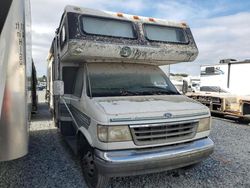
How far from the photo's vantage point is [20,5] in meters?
3.20

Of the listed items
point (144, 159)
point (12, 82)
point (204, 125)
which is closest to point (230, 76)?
point (204, 125)

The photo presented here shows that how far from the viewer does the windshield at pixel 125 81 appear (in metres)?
4.49

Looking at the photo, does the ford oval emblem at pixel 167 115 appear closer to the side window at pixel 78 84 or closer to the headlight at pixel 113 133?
the headlight at pixel 113 133

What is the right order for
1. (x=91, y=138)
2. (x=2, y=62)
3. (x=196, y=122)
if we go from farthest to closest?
(x=196, y=122) → (x=91, y=138) → (x=2, y=62)

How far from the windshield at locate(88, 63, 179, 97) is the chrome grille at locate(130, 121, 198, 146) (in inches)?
38.7

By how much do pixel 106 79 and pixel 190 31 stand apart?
7.02ft

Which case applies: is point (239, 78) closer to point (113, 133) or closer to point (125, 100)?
point (125, 100)

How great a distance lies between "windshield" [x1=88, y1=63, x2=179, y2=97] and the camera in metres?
4.49

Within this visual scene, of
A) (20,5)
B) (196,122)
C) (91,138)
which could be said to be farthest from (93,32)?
(196,122)

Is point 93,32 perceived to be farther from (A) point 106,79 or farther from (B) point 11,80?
(B) point 11,80

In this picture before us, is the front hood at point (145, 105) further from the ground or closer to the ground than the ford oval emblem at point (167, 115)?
further from the ground

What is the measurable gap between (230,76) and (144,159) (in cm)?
1193

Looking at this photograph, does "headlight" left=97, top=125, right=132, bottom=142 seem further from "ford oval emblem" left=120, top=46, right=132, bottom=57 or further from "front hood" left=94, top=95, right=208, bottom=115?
"ford oval emblem" left=120, top=46, right=132, bottom=57

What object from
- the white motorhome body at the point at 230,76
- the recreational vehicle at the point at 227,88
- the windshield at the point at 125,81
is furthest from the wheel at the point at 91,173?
the white motorhome body at the point at 230,76
